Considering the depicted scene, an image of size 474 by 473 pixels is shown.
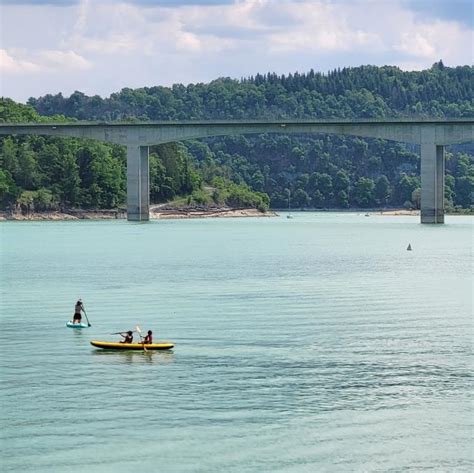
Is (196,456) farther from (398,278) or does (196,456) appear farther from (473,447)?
(398,278)

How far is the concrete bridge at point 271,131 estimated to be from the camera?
157875mm

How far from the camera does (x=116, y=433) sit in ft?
109

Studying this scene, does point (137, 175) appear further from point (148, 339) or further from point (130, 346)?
point (148, 339)

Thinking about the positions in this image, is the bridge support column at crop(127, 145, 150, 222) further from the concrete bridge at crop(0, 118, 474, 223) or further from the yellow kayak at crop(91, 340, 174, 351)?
the yellow kayak at crop(91, 340, 174, 351)

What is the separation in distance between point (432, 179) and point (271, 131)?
22.7 meters

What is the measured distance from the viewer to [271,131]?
17262 cm

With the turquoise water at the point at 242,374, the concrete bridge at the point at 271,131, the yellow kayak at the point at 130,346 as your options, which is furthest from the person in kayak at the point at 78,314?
the concrete bridge at the point at 271,131

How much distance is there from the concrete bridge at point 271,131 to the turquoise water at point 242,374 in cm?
7859

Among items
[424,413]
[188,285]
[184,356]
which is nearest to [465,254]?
[188,285]

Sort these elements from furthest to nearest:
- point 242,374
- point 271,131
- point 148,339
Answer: point 271,131
point 148,339
point 242,374

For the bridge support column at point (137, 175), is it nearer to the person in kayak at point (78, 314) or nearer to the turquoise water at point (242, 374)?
the turquoise water at point (242, 374)

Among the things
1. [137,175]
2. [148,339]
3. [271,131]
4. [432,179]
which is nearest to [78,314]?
[148,339]

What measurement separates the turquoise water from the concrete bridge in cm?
7859

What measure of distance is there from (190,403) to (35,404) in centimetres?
408
